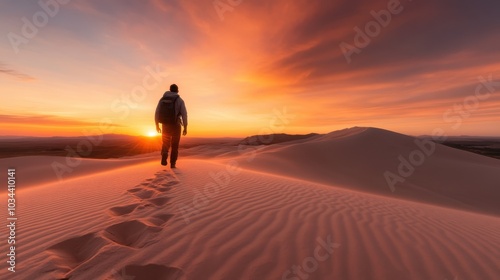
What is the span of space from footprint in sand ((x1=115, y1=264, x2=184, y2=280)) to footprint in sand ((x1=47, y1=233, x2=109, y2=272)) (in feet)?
1.69

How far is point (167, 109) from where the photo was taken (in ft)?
23.6

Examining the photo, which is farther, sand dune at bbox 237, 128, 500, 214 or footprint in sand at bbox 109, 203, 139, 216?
sand dune at bbox 237, 128, 500, 214

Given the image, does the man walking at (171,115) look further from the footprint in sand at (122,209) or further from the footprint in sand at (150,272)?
the footprint in sand at (150,272)

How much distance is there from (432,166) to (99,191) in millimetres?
19135

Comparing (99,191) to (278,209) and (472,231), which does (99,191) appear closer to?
(278,209)

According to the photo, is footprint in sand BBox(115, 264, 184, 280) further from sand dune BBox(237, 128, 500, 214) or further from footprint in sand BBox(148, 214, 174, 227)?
sand dune BBox(237, 128, 500, 214)

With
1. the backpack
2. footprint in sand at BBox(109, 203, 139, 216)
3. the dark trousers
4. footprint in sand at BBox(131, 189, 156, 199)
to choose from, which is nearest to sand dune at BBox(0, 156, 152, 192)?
the dark trousers

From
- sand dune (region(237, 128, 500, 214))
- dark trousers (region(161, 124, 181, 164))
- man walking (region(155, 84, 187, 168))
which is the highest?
man walking (region(155, 84, 187, 168))

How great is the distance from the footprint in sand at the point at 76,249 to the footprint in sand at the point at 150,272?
52cm

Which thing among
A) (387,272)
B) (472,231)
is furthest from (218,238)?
(472,231)

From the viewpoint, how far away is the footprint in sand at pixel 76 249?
89.3 inches

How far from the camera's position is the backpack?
23.6 ft

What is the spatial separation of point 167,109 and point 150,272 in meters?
5.70

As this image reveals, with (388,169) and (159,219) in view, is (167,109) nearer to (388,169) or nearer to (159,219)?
(159,219)
